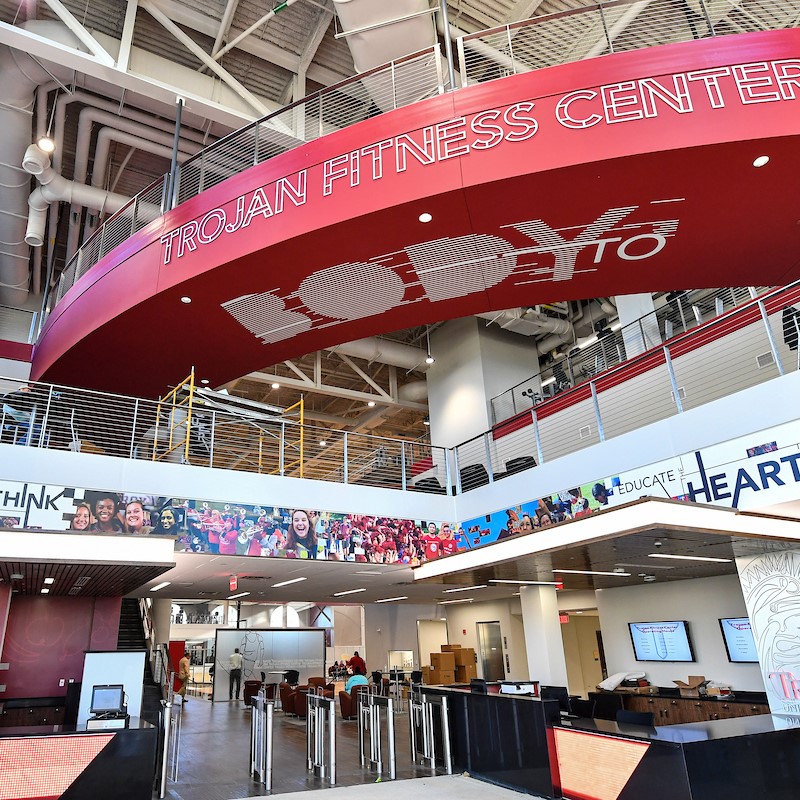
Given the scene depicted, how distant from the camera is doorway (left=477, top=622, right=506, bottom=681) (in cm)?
1756

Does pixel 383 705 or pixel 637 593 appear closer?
pixel 383 705

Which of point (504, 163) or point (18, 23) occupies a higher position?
point (18, 23)

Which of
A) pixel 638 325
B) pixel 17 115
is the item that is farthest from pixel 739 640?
pixel 17 115

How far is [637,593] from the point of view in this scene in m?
12.6

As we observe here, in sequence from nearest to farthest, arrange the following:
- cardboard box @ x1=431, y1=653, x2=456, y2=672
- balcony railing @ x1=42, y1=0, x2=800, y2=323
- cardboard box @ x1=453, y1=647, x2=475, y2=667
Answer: balcony railing @ x1=42, y1=0, x2=800, y2=323
cardboard box @ x1=431, y1=653, x2=456, y2=672
cardboard box @ x1=453, y1=647, x2=475, y2=667

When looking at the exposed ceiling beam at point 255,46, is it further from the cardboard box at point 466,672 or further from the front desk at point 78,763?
the cardboard box at point 466,672

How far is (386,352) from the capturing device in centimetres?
1616

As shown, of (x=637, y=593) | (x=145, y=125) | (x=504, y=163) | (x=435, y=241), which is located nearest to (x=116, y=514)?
(x=435, y=241)

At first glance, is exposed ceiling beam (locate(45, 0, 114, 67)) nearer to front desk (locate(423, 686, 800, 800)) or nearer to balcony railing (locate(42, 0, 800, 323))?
balcony railing (locate(42, 0, 800, 323))

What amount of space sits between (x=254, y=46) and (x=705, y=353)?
9.29 m

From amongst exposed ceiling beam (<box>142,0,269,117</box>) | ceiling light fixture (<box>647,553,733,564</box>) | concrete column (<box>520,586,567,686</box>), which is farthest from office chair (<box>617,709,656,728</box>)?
exposed ceiling beam (<box>142,0,269,117</box>)

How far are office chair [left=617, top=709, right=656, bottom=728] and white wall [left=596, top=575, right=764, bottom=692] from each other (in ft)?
15.4

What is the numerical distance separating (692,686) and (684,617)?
149 centimetres

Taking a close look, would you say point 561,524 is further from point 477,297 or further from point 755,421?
point 477,297
